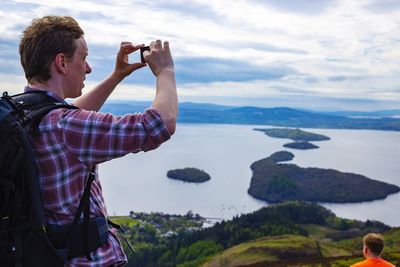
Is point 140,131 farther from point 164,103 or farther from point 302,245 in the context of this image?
point 302,245

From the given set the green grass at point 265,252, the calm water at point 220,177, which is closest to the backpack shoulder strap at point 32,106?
the green grass at point 265,252

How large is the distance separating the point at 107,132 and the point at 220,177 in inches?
4636

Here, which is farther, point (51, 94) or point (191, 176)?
point (191, 176)

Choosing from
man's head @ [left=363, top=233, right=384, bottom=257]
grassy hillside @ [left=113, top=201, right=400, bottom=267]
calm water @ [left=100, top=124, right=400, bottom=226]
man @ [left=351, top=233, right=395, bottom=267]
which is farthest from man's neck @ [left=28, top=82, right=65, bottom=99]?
calm water @ [left=100, top=124, right=400, bottom=226]

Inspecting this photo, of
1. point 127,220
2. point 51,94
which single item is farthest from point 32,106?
point 127,220

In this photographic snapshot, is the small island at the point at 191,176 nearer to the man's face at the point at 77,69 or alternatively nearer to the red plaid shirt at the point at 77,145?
the man's face at the point at 77,69

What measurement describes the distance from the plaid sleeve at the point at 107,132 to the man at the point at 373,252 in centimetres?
500

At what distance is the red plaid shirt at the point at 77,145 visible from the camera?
1.82 m

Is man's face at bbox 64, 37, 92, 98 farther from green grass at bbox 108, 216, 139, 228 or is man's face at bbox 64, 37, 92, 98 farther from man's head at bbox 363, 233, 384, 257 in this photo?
green grass at bbox 108, 216, 139, 228

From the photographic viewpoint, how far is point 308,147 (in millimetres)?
190750

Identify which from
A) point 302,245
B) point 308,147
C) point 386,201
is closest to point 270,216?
point 302,245

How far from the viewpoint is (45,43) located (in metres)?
1.96

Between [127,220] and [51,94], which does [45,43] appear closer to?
[51,94]

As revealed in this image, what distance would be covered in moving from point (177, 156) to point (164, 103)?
159m
